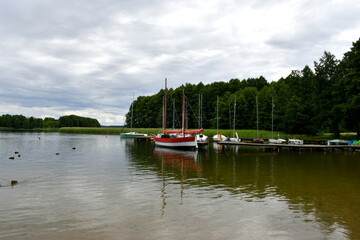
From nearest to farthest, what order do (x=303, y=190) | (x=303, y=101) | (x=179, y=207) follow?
(x=179, y=207) < (x=303, y=190) < (x=303, y=101)

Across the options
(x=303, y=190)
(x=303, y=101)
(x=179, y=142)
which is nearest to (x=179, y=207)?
(x=303, y=190)

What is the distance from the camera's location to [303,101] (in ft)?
271

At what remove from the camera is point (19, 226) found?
11.4 metres

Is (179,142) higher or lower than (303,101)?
lower

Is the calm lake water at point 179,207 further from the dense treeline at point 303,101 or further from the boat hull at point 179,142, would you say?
the dense treeline at point 303,101

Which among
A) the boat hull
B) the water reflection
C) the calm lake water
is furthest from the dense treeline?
the calm lake water

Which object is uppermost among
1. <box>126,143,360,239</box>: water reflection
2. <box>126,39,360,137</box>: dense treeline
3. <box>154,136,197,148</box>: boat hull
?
<box>126,39,360,137</box>: dense treeline

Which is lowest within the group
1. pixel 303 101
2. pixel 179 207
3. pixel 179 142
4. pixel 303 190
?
pixel 303 190

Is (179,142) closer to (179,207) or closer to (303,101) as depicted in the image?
(179,207)

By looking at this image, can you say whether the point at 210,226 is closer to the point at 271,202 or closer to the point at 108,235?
the point at 108,235

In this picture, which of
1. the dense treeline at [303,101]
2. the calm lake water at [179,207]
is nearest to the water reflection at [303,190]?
the calm lake water at [179,207]

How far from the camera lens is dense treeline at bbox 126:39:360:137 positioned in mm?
60844

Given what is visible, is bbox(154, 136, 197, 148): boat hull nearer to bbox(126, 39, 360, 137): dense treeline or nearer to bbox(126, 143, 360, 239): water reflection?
bbox(126, 143, 360, 239): water reflection

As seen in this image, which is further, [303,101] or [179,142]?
[303,101]
